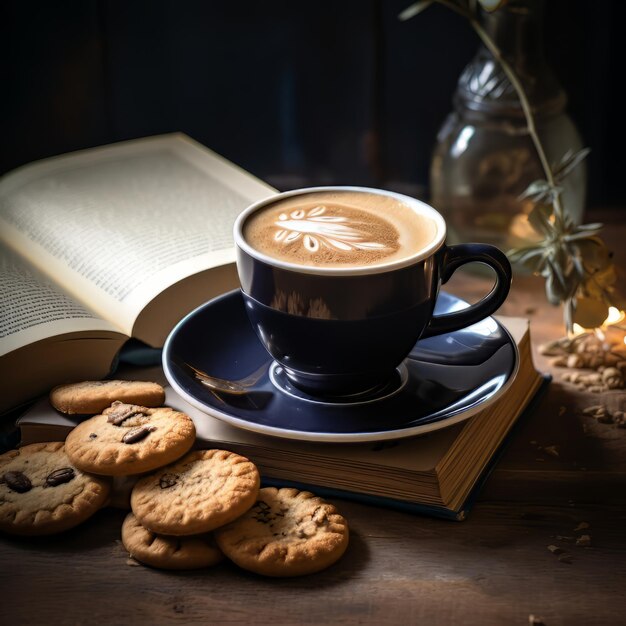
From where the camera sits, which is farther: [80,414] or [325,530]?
[80,414]

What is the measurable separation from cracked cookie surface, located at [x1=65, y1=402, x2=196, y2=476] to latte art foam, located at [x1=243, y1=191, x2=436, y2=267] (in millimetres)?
202

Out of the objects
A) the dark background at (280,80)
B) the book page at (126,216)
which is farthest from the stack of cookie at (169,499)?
the dark background at (280,80)

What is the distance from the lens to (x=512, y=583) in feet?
2.58

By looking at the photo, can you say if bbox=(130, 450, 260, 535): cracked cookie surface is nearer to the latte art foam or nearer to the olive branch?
the latte art foam

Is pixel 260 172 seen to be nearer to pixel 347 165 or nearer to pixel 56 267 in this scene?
pixel 347 165

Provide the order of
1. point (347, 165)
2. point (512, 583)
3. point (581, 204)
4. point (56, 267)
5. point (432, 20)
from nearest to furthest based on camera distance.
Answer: point (512, 583)
point (56, 267)
point (581, 204)
point (432, 20)
point (347, 165)

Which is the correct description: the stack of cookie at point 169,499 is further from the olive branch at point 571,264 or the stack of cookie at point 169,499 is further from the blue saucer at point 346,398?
the olive branch at point 571,264

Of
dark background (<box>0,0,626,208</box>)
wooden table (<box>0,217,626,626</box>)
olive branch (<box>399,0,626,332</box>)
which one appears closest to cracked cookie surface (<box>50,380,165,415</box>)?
wooden table (<box>0,217,626,626</box>)

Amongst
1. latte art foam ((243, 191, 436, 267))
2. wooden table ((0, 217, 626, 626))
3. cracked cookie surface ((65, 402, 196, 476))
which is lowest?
wooden table ((0, 217, 626, 626))

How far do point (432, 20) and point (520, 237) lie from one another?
17.4 inches

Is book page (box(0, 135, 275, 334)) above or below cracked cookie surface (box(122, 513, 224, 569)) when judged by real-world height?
above

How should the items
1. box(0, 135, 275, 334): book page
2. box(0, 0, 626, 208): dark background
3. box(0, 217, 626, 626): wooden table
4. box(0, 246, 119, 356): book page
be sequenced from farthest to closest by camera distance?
1. box(0, 0, 626, 208): dark background
2. box(0, 135, 275, 334): book page
3. box(0, 246, 119, 356): book page
4. box(0, 217, 626, 626): wooden table

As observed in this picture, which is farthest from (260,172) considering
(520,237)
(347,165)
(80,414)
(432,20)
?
(80,414)

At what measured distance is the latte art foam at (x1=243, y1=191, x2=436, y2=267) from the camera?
0.90 metres
